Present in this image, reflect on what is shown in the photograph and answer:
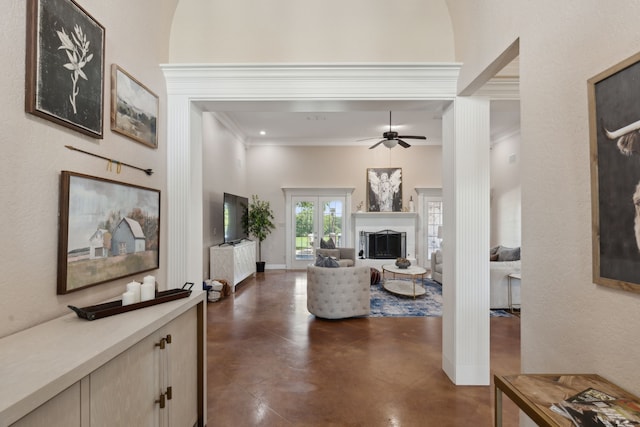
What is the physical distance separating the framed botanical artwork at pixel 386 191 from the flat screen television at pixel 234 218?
3523mm

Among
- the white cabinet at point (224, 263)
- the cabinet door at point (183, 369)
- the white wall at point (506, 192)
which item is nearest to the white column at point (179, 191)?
the cabinet door at point (183, 369)

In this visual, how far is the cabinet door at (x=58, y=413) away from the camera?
84 cm

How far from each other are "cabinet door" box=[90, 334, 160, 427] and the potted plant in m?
6.19

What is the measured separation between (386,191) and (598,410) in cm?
759

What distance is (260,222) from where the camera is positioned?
25.0 feet

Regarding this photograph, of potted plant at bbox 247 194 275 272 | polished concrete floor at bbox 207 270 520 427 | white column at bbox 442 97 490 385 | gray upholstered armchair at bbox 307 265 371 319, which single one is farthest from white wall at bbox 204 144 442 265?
white column at bbox 442 97 490 385

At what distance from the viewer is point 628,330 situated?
1100mm

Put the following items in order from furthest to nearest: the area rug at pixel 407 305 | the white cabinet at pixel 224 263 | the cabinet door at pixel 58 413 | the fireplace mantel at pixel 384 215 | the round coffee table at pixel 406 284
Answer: the fireplace mantel at pixel 384 215
the white cabinet at pixel 224 263
the round coffee table at pixel 406 284
the area rug at pixel 407 305
the cabinet door at pixel 58 413

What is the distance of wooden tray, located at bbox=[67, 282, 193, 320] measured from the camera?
4.64 feet

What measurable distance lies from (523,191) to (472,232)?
90cm

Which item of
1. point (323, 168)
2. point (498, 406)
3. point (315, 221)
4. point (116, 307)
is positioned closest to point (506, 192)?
point (323, 168)

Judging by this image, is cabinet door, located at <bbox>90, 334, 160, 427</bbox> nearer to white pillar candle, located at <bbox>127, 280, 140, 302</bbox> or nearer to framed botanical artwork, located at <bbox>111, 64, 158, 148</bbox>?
white pillar candle, located at <bbox>127, 280, 140, 302</bbox>

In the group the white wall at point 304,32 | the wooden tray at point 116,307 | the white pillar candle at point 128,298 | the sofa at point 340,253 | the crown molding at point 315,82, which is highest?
the white wall at point 304,32

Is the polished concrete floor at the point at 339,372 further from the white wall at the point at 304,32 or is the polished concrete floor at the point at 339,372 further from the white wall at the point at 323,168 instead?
the white wall at the point at 323,168
